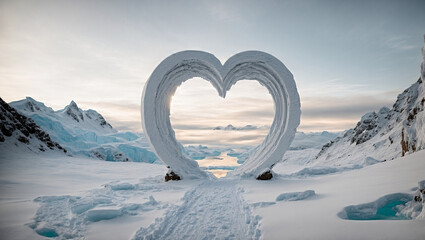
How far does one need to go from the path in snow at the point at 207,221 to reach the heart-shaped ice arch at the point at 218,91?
3.55 metres

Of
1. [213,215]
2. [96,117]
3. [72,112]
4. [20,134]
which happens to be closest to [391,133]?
[213,215]

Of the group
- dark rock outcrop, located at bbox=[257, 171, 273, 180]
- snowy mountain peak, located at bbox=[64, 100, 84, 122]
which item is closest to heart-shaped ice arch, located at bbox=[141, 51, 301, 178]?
dark rock outcrop, located at bbox=[257, 171, 273, 180]

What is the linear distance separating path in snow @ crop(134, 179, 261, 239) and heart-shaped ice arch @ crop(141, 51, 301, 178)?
355cm

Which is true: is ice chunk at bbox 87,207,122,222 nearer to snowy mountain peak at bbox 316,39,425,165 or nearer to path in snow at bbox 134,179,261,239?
path in snow at bbox 134,179,261,239

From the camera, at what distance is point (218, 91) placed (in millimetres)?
10023

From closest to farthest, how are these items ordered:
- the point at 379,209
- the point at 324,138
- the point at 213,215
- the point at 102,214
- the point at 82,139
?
1. the point at 379,209
2. the point at 102,214
3. the point at 213,215
4. the point at 82,139
5. the point at 324,138

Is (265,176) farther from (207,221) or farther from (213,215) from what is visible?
(207,221)

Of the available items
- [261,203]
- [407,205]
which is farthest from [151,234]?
[407,205]

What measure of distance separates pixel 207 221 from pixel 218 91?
655 centimetres

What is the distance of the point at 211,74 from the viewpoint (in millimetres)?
9906

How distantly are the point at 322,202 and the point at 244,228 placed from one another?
2.02 metres

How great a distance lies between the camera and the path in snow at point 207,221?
371cm

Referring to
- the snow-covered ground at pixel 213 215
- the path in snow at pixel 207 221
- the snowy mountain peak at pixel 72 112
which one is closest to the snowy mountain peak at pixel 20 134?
the snow-covered ground at pixel 213 215

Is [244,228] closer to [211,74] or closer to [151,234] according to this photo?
[151,234]
